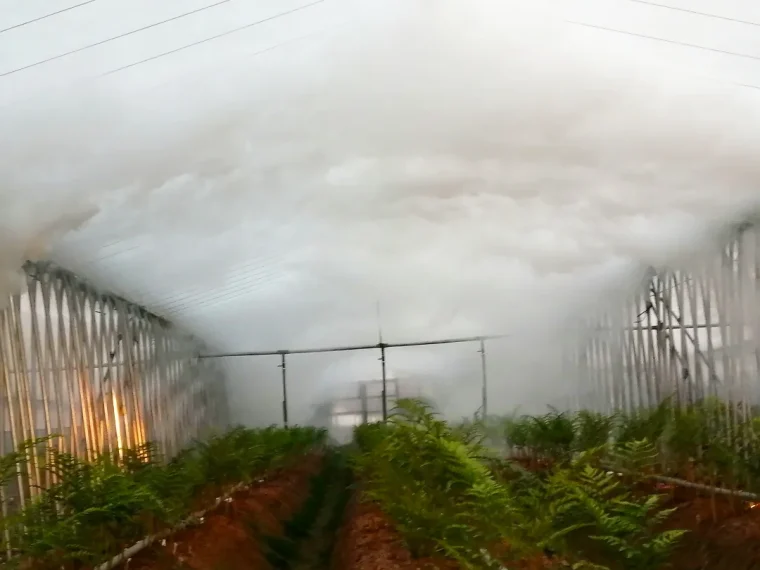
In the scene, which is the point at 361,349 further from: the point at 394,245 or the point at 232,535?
the point at 232,535

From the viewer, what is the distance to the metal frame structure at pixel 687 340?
20.6 ft

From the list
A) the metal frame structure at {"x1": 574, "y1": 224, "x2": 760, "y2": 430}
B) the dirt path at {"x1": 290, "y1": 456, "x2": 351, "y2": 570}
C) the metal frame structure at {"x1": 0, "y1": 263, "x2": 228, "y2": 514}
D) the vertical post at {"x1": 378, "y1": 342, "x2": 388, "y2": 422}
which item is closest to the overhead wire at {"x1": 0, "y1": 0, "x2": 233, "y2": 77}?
the metal frame structure at {"x1": 0, "y1": 263, "x2": 228, "y2": 514}

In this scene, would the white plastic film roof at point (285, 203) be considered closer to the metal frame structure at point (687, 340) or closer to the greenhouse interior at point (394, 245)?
the greenhouse interior at point (394, 245)

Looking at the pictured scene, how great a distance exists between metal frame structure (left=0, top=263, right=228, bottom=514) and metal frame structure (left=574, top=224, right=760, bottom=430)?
190 inches

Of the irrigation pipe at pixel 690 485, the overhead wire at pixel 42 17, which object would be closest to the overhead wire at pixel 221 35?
the overhead wire at pixel 42 17

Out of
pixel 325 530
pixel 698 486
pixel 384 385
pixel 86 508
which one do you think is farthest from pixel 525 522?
pixel 384 385

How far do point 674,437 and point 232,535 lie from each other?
12.2 feet

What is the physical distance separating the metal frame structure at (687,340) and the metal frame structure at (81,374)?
4.83 m

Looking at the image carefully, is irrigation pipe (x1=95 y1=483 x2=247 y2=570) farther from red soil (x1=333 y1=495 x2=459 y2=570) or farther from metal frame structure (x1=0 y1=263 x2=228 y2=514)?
red soil (x1=333 y1=495 x2=459 y2=570)

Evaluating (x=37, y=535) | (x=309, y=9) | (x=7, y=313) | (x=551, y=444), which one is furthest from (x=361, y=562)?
(x=551, y=444)

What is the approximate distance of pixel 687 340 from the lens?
7.52 meters

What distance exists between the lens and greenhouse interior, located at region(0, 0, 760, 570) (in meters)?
4.02

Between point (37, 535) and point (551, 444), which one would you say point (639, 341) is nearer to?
point (551, 444)

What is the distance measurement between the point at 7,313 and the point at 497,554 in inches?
137
